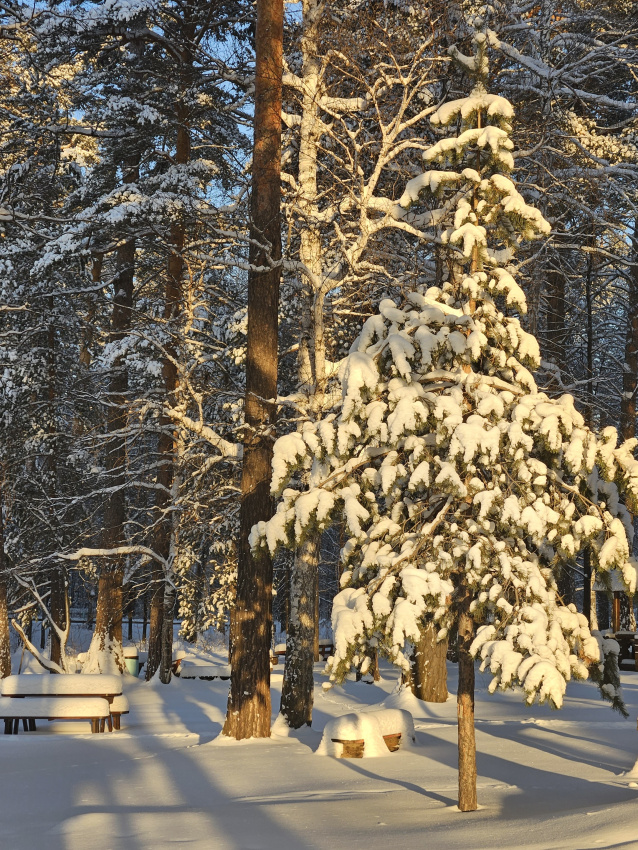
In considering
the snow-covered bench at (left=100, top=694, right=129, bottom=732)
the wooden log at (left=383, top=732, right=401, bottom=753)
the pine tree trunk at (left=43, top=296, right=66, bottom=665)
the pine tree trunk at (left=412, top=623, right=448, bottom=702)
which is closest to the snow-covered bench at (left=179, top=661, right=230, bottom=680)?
the pine tree trunk at (left=43, top=296, right=66, bottom=665)

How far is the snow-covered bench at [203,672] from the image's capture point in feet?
72.5

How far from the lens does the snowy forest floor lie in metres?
6.07

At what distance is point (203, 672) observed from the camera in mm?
22312

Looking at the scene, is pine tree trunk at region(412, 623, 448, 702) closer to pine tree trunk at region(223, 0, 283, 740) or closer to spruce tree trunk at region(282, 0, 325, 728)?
spruce tree trunk at region(282, 0, 325, 728)

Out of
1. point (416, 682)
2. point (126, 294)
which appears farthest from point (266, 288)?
point (126, 294)

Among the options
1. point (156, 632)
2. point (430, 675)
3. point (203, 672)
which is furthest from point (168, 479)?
point (430, 675)

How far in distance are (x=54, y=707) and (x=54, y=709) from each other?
2cm

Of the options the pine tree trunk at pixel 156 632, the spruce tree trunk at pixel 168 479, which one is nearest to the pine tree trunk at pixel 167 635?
the spruce tree trunk at pixel 168 479

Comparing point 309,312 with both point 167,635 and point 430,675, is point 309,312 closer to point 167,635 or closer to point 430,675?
point 430,675

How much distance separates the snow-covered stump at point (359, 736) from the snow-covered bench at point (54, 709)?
386 cm

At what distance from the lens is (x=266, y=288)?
1166 cm

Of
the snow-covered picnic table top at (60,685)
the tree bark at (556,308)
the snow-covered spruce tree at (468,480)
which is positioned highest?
the tree bark at (556,308)

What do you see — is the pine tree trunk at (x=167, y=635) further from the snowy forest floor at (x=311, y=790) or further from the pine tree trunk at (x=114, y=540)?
the snowy forest floor at (x=311, y=790)

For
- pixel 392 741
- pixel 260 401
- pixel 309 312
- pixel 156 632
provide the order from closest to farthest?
1. pixel 392 741
2. pixel 260 401
3. pixel 309 312
4. pixel 156 632
